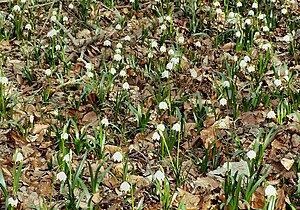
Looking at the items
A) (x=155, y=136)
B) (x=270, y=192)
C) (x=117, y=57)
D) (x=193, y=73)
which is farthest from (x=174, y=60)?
(x=270, y=192)

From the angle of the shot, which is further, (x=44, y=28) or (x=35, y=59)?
(x=44, y=28)

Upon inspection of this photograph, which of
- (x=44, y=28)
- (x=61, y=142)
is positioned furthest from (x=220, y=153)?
(x=44, y=28)

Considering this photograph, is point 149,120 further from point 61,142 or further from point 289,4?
point 289,4

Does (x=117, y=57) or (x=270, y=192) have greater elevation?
(x=117, y=57)

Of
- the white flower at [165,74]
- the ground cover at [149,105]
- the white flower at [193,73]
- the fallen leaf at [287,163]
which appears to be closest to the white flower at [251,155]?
the ground cover at [149,105]

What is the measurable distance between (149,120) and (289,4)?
2.69m

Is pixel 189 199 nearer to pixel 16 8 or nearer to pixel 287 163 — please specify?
pixel 287 163

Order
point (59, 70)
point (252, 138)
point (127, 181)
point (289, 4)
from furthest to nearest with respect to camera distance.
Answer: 1. point (289, 4)
2. point (59, 70)
3. point (252, 138)
4. point (127, 181)

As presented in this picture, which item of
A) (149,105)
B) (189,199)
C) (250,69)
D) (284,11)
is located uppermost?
(284,11)

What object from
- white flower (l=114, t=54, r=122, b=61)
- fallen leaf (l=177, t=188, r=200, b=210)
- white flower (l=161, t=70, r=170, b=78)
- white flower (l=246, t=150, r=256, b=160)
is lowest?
fallen leaf (l=177, t=188, r=200, b=210)

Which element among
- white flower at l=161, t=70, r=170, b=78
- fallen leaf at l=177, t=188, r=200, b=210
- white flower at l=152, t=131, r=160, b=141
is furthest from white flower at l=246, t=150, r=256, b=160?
white flower at l=161, t=70, r=170, b=78

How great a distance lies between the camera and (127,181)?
295cm

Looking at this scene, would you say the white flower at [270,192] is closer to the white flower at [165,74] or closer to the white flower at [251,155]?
the white flower at [251,155]

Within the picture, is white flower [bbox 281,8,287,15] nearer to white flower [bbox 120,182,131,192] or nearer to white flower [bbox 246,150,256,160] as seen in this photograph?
white flower [bbox 246,150,256,160]
